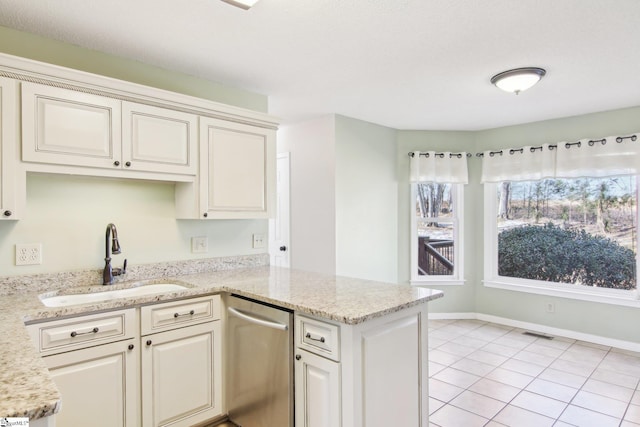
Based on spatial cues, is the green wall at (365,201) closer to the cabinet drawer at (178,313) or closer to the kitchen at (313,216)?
the kitchen at (313,216)

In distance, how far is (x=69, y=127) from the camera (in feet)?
6.51

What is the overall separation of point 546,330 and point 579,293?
55 centimetres

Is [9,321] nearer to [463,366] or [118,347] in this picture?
[118,347]

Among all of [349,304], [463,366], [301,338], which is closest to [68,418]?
[301,338]

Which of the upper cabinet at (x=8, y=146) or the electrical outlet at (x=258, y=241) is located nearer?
the upper cabinet at (x=8, y=146)

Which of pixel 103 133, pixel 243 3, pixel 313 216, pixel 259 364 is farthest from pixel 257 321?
pixel 313 216

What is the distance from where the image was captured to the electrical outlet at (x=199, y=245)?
2752 mm

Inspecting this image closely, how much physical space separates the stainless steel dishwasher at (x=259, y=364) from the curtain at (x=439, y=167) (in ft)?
10.0

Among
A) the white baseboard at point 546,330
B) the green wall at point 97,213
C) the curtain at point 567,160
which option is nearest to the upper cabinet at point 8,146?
the green wall at point 97,213

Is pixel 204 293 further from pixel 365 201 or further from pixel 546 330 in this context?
pixel 546 330

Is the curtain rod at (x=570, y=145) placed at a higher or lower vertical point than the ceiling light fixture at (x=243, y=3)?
lower

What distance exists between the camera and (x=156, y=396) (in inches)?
80.0

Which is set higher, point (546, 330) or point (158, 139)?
point (158, 139)

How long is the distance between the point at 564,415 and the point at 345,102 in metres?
2.89
